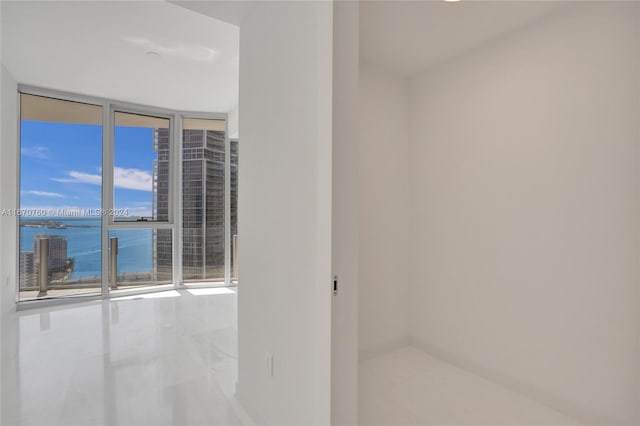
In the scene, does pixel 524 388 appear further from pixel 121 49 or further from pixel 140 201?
pixel 140 201

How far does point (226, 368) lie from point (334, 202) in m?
1.87

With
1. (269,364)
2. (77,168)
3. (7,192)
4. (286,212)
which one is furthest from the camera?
(77,168)

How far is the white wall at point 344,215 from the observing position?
1.23 m

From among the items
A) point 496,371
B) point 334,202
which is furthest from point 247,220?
point 496,371

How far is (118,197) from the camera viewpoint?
4512mm

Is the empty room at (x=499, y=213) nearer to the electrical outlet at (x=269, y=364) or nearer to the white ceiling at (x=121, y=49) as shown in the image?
the electrical outlet at (x=269, y=364)

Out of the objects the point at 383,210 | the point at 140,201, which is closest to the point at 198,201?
the point at 140,201

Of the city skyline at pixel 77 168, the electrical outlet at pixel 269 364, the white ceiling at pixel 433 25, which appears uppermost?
the white ceiling at pixel 433 25

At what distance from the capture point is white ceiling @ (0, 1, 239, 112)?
7.98 feet

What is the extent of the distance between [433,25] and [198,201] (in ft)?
13.7

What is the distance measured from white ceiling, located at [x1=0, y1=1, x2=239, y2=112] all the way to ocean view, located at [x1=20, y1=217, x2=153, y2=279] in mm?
1766

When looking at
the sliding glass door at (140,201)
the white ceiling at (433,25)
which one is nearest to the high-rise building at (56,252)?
the sliding glass door at (140,201)

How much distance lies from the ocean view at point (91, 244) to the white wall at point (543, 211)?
4.08 meters

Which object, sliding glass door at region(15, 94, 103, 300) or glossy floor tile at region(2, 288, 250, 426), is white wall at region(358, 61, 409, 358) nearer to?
glossy floor tile at region(2, 288, 250, 426)
